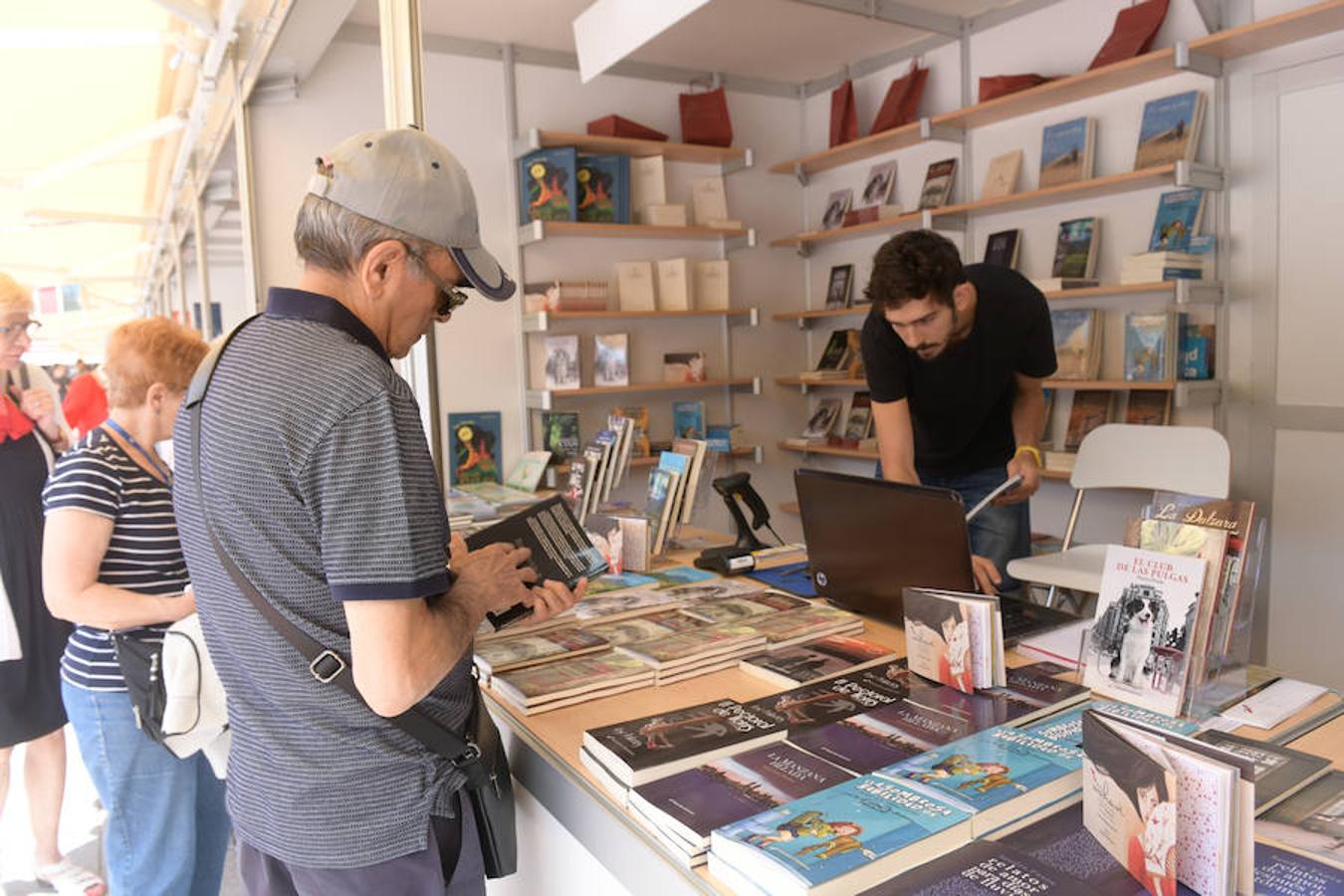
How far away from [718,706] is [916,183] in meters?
4.06

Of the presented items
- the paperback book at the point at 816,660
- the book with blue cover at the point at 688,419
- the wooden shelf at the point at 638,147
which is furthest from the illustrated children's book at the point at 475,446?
the paperback book at the point at 816,660

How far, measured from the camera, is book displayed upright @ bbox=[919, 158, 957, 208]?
462 cm

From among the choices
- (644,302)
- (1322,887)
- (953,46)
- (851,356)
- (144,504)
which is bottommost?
(1322,887)

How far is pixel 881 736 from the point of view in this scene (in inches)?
53.1

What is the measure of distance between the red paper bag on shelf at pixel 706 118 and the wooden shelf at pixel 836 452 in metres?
1.75

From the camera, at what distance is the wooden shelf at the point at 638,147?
4.48 m

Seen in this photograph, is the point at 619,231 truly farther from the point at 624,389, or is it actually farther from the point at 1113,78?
the point at 1113,78

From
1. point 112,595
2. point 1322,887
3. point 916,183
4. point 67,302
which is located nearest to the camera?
point 1322,887

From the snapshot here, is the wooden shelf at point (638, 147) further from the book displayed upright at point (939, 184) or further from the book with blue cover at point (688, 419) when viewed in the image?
the book with blue cover at point (688, 419)

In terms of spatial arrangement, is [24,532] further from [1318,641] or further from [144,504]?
[1318,641]

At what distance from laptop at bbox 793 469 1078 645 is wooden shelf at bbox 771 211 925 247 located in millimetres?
2914

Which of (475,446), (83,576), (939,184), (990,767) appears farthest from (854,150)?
(990,767)

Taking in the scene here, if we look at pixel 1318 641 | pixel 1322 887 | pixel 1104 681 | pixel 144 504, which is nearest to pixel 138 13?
pixel 144 504

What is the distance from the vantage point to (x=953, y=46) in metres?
4.63
